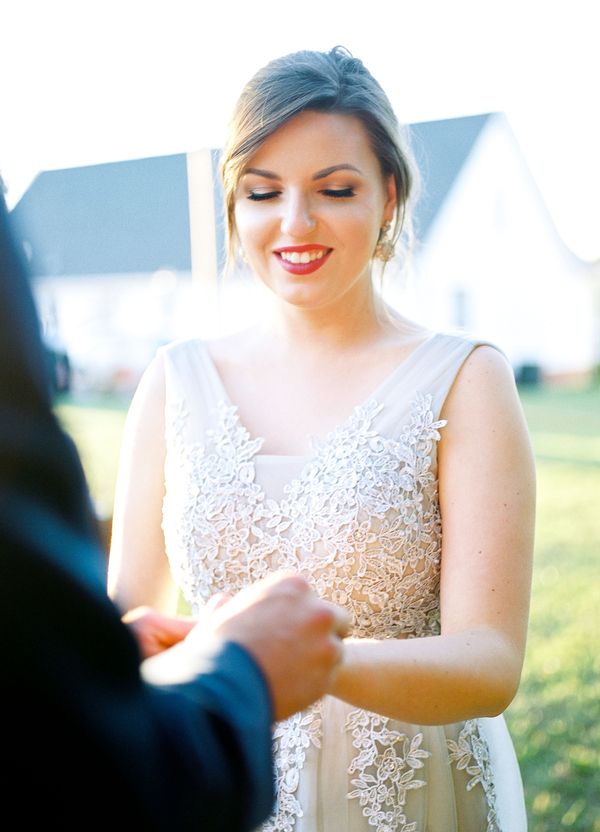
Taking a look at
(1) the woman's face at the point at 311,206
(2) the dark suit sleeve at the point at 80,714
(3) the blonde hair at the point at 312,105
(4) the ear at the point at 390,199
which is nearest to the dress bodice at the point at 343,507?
(1) the woman's face at the point at 311,206

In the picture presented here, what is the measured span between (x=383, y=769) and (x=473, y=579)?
1.75 feet

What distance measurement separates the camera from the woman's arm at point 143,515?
90.7 inches

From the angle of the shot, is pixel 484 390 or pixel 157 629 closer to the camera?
pixel 157 629

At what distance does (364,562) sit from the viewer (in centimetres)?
214

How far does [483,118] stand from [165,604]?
2677cm

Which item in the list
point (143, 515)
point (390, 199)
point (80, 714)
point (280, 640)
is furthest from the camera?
point (390, 199)

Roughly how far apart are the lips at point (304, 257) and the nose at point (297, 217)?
0.05m

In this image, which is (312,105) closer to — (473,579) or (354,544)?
(354,544)

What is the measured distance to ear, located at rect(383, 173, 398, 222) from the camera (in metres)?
2.45

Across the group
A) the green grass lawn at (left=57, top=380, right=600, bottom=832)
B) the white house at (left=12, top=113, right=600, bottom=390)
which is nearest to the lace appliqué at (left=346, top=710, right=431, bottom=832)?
the green grass lawn at (left=57, top=380, right=600, bottom=832)

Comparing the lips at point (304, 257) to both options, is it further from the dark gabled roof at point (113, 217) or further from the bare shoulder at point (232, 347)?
the dark gabled roof at point (113, 217)

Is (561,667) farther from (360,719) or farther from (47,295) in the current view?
(47,295)

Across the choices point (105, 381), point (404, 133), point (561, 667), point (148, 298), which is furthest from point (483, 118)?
point (404, 133)

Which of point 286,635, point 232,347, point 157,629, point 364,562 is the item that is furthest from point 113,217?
point 286,635
